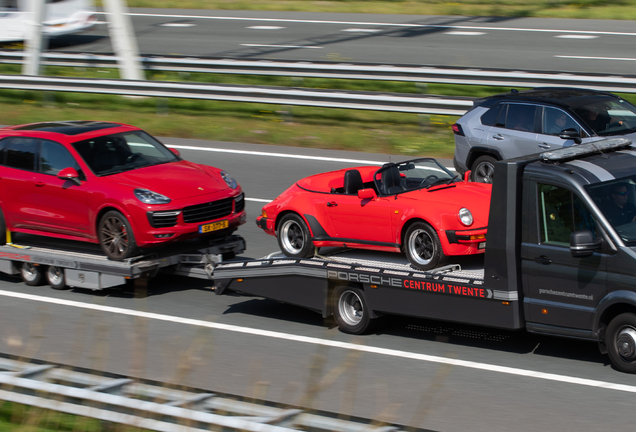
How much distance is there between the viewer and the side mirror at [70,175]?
10758mm

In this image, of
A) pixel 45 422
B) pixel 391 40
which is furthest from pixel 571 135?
pixel 391 40

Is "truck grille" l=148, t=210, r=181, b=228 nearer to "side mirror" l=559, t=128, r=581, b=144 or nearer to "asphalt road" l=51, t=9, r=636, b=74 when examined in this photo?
"side mirror" l=559, t=128, r=581, b=144

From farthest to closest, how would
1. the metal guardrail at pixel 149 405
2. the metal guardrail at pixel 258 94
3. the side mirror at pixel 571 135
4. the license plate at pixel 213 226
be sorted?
the metal guardrail at pixel 258 94 < the license plate at pixel 213 226 < the side mirror at pixel 571 135 < the metal guardrail at pixel 149 405

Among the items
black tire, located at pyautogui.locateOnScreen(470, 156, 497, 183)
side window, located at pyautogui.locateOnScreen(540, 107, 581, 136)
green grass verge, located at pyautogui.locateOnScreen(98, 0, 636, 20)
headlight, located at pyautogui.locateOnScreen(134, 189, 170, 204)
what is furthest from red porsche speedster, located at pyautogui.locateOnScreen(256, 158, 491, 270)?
green grass verge, located at pyautogui.locateOnScreen(98, 0, 636, 20)

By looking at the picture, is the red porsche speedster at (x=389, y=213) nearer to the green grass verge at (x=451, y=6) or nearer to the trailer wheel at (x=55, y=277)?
the trailer wheel at (x=55, y=277)

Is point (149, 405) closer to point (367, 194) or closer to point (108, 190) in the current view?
point (367, 194)

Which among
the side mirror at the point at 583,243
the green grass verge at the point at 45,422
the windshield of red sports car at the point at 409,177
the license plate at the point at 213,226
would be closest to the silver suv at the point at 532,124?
the windshield of red sports car at the point at 409,177

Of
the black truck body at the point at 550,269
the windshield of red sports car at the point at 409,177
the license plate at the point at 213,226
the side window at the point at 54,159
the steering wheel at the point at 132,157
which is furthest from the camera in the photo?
the steering wheel at the point at 132,157

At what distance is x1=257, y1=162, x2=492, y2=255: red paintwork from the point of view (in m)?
8.50

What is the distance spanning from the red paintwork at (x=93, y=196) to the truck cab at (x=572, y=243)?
169 inches

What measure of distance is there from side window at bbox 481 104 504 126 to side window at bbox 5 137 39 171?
6.77 meters

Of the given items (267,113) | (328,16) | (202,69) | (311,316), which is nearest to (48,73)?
(202,69)

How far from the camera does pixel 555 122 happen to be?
12609mm

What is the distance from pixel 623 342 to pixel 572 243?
922 millimetres
